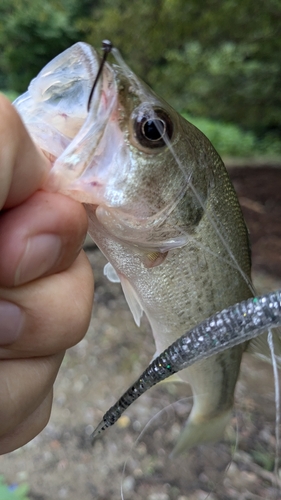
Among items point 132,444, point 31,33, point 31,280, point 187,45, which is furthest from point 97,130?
point 31,33

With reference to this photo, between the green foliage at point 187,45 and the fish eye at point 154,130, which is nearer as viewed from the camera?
the fish eye at point 154,130

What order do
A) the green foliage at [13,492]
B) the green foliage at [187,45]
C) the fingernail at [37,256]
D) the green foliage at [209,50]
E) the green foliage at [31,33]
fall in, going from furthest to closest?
the green foliage at [31,33] → the green foliage at [187,45] → the green foliage at [209,50] → the green foliage at [13,492] → the fingernail at [37,256]

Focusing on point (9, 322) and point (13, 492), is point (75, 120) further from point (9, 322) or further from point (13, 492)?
point (13, 492)

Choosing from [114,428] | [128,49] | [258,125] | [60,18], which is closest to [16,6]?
[60,18]

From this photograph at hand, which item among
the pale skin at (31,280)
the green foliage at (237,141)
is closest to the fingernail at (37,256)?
the pale skin at (31,280)

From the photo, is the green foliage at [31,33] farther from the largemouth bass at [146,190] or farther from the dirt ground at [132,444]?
the largemouth bass at [146,190]

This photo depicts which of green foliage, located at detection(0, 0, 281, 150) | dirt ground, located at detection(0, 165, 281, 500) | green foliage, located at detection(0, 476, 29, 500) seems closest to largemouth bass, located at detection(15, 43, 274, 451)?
dirt ground, located at detection(0, 165, 281, 500)
